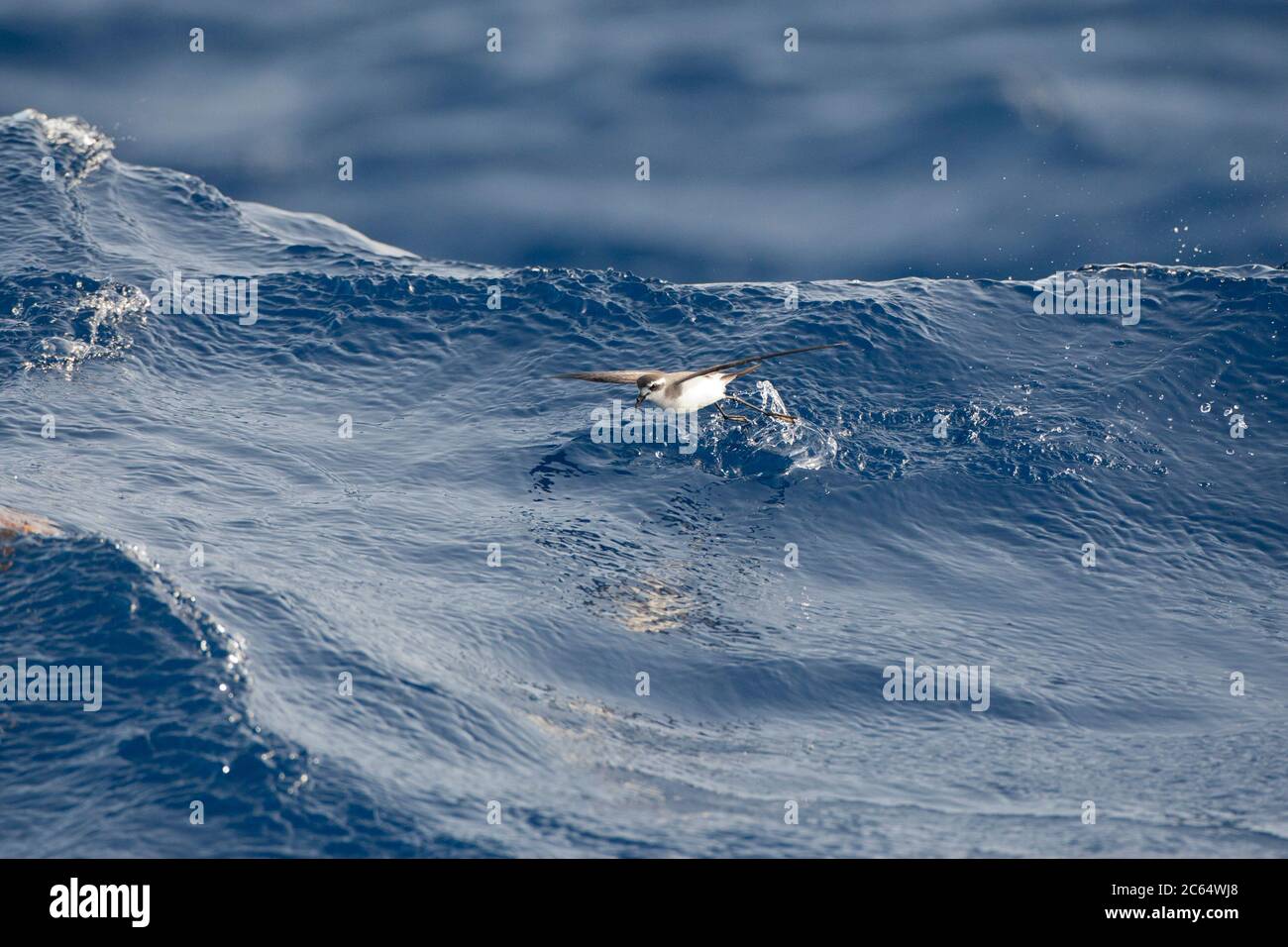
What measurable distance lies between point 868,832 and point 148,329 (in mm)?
17783

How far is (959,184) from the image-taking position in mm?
32656

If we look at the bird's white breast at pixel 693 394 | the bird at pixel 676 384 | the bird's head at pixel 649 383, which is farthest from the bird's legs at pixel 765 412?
the bird's head at pixel 649 383

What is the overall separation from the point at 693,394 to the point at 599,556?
2843 mm

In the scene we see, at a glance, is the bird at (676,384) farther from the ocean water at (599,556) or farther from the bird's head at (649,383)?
the ocean water at (599,556)

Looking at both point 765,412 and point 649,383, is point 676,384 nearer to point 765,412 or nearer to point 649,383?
point 649,383

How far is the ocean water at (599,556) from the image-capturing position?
40.7 feet

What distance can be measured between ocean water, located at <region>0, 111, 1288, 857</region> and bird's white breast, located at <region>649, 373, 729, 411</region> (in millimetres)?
1810

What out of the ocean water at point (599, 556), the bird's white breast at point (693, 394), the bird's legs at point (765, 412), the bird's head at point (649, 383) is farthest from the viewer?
the bird's legs at point (765, 412)

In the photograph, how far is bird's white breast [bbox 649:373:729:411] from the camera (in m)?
19.3

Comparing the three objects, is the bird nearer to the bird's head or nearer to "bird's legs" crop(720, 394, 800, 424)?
the bird's head

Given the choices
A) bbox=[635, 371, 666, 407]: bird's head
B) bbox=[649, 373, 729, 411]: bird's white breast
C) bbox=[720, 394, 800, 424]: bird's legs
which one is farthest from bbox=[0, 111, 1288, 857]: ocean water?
bbox=[635, 371, 666, 407]: bird's head

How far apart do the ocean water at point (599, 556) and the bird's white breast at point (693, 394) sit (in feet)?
5.94
